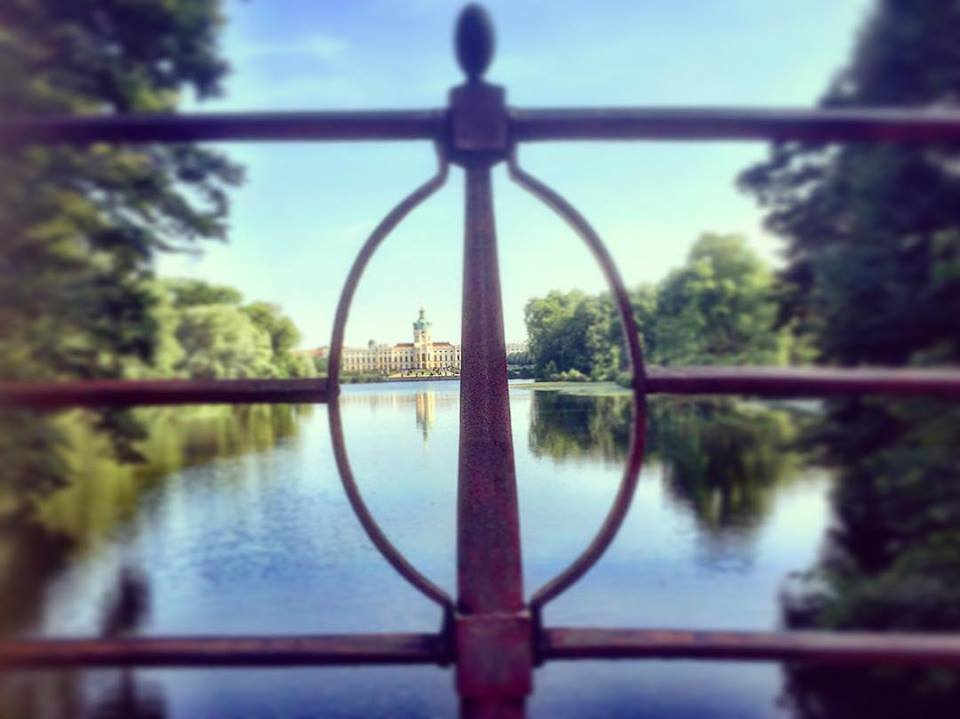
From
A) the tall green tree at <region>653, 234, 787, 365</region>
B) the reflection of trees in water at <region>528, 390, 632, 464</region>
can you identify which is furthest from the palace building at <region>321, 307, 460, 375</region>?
the tall green tree at <region>653, 234, 787, 365</region>

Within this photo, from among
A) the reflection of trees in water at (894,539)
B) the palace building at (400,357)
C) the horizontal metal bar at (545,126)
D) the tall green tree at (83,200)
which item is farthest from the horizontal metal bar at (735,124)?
the palace building at (400,357)

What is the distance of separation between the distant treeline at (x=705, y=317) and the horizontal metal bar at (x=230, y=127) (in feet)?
1.72

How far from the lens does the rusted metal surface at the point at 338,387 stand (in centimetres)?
86

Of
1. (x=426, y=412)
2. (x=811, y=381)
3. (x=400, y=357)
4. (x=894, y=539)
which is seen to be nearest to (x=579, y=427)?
(x=400, y=357)

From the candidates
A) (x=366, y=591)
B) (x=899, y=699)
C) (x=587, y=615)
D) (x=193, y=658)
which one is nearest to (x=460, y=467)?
(x=193, y=658)

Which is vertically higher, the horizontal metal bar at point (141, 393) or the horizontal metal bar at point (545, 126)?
the horizontal metal bar at point (545, 126)

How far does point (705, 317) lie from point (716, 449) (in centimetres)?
30

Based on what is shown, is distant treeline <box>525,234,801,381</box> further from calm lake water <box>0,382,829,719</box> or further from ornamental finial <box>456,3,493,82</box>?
ornamental finial <box>456,3,493,82</box>

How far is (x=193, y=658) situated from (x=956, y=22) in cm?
132

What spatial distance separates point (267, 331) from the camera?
1278mm

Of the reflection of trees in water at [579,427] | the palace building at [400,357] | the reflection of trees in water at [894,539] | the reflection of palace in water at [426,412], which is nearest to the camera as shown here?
the reflection of trees in water at [894,539]

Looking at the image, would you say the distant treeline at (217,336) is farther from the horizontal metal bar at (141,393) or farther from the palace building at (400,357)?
the palace building at (400,357)

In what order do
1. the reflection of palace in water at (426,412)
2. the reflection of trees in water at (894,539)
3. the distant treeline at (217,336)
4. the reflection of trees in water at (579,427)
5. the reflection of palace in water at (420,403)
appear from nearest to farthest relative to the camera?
the reflection of trees in water at (894,539) → the distant treeline at (217,336) → the reflection of trees in water at (579,427) → the reflection of palace in water at (420,403) → the reflection of palace in water at (426,412)

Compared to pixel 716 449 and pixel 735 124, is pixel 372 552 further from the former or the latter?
pixel 735 124
